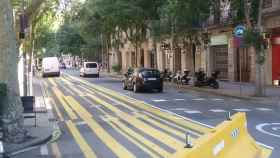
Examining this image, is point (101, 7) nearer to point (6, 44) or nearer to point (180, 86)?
point (180, 86)

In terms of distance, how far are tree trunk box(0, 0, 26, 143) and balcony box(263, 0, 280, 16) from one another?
1969 cm

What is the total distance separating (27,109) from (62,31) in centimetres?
8414

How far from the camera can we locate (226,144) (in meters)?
7.05

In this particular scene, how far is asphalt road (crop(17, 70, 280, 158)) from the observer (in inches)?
451

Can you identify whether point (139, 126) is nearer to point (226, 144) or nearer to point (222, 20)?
point (226, 144)

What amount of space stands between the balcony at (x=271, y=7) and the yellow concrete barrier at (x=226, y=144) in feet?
70.8

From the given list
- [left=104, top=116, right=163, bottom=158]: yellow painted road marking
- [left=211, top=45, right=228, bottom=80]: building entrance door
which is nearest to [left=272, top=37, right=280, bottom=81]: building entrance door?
[left=211, top=45, right=228, bottom=80]: building entrance door

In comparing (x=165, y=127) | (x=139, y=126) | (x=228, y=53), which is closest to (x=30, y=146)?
(x=139, y=126)

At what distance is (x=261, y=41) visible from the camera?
23.9 m

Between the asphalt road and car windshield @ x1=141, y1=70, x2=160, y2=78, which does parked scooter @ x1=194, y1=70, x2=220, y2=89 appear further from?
the asphalt road

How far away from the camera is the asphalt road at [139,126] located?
37.6 feet

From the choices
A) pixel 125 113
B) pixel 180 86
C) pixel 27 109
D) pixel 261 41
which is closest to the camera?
pixel 27 109

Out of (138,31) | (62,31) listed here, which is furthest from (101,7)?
(62,31)

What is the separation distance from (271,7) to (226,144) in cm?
2541
